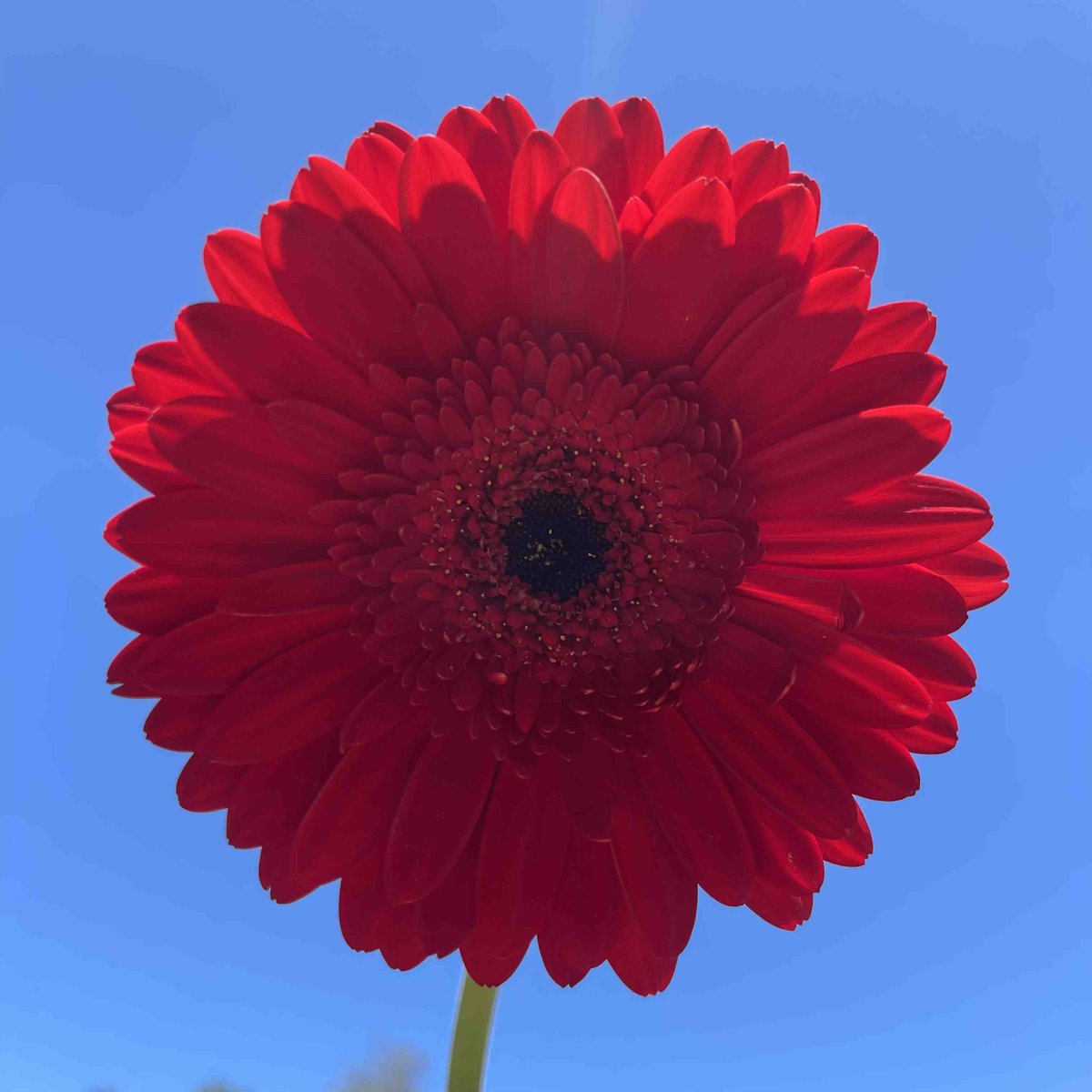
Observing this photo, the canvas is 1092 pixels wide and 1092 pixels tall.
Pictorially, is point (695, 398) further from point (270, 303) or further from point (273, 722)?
point (273, 722)

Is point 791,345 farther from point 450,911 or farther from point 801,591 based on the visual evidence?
point 450,911

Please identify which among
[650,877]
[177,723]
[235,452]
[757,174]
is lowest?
[650,877]

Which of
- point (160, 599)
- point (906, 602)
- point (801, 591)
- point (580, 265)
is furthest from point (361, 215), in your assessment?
point (906, 602)

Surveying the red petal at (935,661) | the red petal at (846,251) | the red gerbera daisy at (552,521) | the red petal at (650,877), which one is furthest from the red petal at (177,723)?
the red petal at (846,251)

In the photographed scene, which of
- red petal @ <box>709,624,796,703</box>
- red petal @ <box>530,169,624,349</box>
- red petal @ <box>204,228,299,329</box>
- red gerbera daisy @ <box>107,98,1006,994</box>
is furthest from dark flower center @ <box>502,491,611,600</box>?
red petal @ <box>204,228,299,329</box>

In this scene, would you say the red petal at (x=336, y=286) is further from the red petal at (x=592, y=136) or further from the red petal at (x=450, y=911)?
the red petal at (x=450, y=911)
